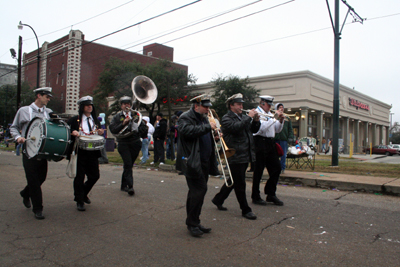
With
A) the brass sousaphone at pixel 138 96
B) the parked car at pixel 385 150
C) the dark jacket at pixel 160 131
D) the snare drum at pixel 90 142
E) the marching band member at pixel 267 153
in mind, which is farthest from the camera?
the parked car at pixel 385 150

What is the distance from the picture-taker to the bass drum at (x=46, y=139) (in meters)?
4.33

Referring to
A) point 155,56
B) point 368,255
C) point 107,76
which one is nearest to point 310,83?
point 107,76

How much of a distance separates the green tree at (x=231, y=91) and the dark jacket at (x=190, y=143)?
24.3 m

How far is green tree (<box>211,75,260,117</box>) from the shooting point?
2852cm

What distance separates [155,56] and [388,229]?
5391 centimetres

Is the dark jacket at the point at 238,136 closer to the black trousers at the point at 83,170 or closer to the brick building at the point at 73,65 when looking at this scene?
the black trousers at the point at 83,170

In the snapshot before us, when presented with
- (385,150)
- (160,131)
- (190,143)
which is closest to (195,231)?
(190,143)

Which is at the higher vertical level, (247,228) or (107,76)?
(107,76)

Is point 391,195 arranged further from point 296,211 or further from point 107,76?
point 107,76

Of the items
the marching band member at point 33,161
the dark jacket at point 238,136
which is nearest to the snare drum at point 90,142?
the marching band member at point 33,161

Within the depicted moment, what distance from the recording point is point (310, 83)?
2838 centimetres

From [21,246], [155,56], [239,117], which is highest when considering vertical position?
[155,56]

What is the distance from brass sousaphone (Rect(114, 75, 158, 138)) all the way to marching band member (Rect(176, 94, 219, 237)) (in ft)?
7.44

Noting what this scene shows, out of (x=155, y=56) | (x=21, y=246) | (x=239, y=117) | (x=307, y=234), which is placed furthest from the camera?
(x=155, y=56)
